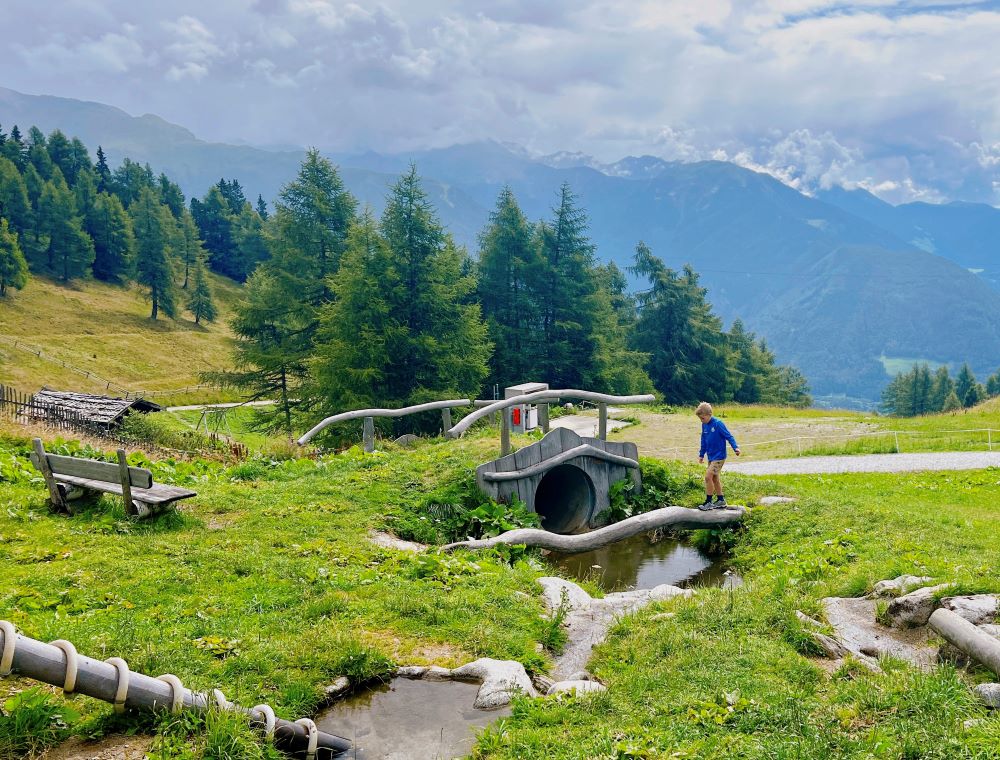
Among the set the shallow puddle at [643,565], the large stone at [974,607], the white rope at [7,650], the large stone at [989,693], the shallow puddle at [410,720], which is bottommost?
the shallow puddle at [643,565]

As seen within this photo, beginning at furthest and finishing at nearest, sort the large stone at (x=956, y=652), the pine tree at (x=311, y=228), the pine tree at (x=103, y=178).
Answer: the pine tree at (x=103, y=178) < the pine tree at (x=311, y=228) < the large stone at (x=956, y=652)

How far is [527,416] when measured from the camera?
21.7 m

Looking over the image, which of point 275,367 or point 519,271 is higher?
point 519,271

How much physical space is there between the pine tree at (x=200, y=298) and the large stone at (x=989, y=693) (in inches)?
3949

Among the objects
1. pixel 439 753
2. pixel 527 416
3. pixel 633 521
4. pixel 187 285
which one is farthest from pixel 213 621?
pixel 187 285

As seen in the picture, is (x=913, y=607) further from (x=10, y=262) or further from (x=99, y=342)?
(x=10, y=262)

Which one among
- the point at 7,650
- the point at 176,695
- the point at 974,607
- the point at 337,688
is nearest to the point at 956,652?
the point at 974,607

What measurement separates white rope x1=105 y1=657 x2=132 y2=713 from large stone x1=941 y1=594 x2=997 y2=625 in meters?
7.53

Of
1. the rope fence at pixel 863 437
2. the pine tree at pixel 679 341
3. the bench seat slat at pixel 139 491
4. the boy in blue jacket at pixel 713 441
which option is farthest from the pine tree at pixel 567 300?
the bench seat slat at pixel 139 491

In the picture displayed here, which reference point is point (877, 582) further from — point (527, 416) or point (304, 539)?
point (527, 416)

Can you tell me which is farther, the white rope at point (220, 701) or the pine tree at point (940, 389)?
the pine tree at point (940, 389)

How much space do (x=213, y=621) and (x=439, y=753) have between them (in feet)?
10.0

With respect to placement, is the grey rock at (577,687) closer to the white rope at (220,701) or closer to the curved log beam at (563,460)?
the white rope at (220,701)

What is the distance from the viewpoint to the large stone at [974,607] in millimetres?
7340
